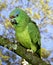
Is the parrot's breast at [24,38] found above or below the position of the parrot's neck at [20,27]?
below

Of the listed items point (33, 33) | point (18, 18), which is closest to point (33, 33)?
point (33, 33)

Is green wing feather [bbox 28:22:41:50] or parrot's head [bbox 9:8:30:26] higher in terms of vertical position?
parrot's head [bbox 9:8:30:26]

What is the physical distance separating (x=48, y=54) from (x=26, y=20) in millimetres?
720

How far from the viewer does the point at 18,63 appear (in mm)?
1672

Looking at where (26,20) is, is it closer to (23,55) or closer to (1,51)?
(23,55)

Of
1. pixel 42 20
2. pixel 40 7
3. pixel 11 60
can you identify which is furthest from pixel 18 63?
pixel 40 7

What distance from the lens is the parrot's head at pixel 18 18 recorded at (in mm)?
975

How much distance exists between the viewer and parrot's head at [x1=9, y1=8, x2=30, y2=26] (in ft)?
3.20

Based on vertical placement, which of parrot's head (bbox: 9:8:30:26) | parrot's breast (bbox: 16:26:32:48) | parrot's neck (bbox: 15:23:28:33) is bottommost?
parrot's breast (bbox: 16:26:32:48)

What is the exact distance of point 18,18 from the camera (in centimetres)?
101

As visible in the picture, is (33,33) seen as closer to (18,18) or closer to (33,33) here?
(33,33)

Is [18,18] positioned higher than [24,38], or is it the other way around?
[18,18]

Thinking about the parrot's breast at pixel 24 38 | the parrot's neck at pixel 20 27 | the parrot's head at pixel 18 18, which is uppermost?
the parrot's head at pixel 18 18

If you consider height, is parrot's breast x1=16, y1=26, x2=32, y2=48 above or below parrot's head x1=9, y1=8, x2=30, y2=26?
below
